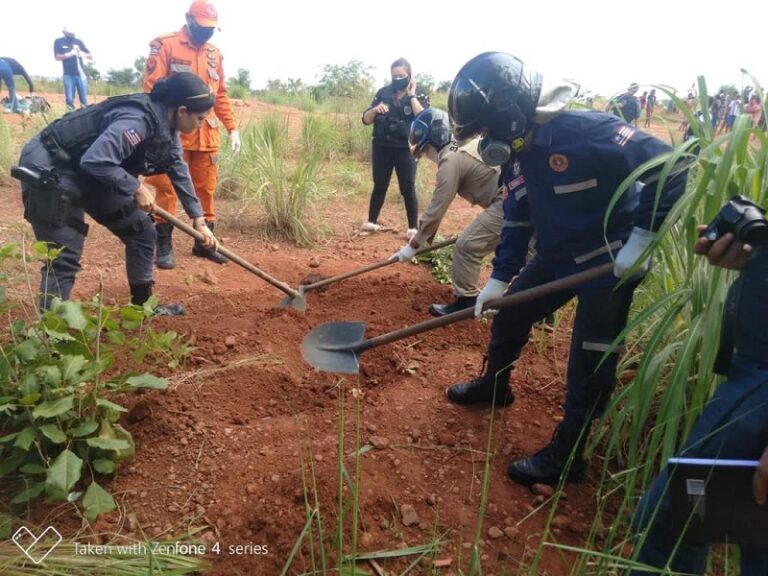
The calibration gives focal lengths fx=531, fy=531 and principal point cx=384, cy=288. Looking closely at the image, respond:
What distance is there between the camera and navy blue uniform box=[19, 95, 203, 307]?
8.84 feet

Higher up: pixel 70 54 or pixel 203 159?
pixel 70 54

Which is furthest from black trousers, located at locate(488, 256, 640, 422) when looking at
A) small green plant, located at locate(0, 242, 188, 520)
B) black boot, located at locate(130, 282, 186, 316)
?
black boot, located at locate(130, 282, 186, 316)

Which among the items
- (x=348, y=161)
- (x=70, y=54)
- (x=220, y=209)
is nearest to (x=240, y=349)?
(x=220, y=209)

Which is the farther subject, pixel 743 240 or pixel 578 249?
pixel 578 249

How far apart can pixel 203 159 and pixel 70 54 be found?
7.84 meters

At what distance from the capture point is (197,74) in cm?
420

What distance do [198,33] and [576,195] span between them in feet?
11.4

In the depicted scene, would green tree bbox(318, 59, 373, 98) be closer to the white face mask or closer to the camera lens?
the white face mask

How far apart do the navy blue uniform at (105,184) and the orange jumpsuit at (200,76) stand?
46.1 inches

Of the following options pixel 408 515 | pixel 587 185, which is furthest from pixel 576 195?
pixel 408 515

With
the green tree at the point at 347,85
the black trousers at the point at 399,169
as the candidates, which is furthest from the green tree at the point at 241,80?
the black trousers at the point at 399,169

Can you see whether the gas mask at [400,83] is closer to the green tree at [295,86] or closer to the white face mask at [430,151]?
the white face mask at [430,151]

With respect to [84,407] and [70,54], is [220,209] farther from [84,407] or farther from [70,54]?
[70,54]

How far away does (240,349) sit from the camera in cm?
309
